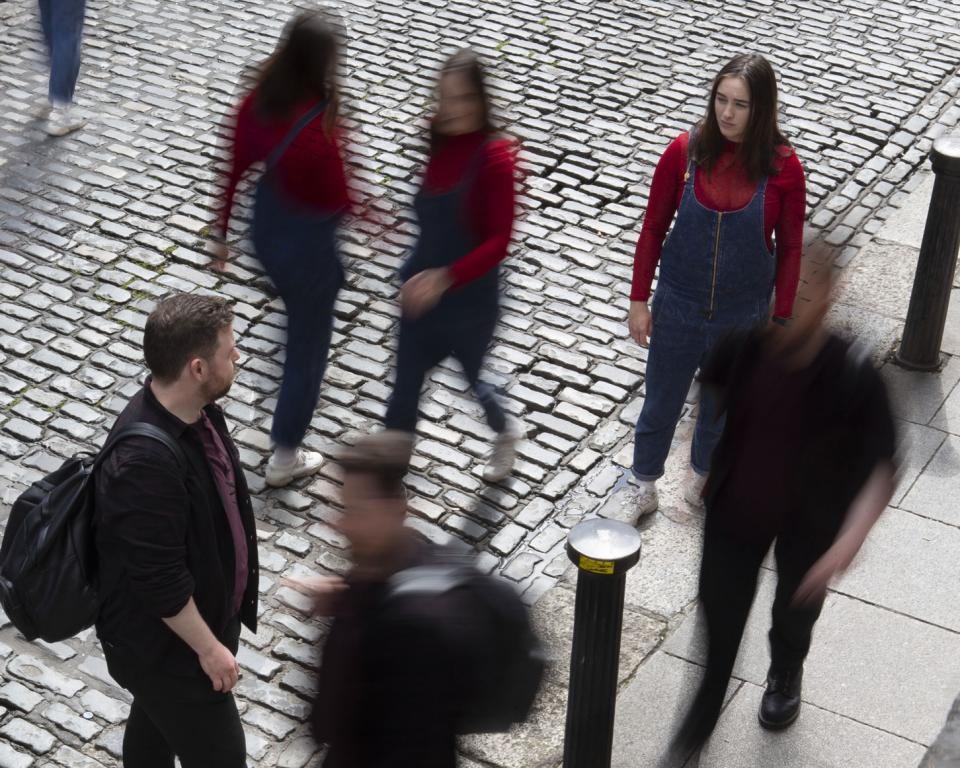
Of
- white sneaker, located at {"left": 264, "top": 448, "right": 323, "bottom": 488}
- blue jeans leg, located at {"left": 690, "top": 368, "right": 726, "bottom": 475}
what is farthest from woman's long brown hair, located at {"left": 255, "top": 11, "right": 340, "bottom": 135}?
blue jeans leg, located at {"left": 690, "top": 368, "right": 726, "bottom": 475}

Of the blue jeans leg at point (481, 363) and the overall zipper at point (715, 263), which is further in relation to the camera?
the blue jeans leg at point (481, 363)

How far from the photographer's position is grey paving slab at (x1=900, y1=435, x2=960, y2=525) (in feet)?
19.8

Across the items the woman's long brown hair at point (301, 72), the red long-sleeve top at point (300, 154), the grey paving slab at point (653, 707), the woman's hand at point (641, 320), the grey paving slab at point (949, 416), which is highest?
the woman's long brown hair at point (301, 72)

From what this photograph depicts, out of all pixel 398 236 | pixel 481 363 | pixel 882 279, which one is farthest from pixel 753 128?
pixel 398 236

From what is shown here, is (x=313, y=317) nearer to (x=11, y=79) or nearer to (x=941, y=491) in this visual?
(x=941, y=491)

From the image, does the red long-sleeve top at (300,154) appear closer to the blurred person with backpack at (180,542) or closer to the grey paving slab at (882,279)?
the blurred person with backpack at (180,542)

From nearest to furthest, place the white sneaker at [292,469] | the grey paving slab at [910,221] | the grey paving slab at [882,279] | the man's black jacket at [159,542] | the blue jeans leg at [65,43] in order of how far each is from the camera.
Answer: the man's black jacket at [159,542]
the white sneaker at [292,469]
the grey paving slab at [882,279]
the grey paving slab at [910,221]
the blue jeans leg at [65,43]

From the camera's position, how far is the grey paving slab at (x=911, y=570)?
551 cm

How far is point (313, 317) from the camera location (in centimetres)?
581

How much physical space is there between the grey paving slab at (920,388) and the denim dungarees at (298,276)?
2.65 meters

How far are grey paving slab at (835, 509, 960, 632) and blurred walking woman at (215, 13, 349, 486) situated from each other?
2.35m

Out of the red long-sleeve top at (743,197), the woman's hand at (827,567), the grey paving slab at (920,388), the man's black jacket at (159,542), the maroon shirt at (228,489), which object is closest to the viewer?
the man's black jacket at (159,542)

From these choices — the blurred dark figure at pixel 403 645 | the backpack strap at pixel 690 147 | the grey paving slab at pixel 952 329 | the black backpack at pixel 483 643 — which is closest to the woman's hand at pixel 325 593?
the blurred dark figure at pixel 403 645

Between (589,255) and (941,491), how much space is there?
246 cm
